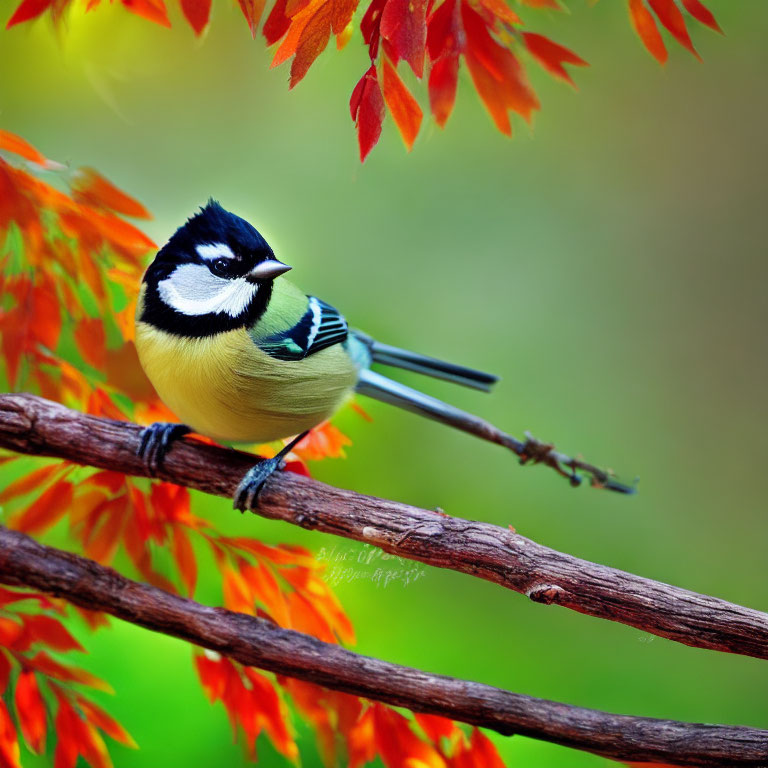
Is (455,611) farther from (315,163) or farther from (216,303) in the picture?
(315,163)

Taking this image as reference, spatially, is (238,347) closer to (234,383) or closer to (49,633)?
(234,383)

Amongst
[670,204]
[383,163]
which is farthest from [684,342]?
[383,163]

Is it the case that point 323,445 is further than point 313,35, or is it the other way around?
point 323,445

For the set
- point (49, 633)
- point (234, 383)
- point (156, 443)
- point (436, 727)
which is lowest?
point (49, 633)

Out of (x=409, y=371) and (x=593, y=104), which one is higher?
(x=593, y=104)

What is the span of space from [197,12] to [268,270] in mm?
422

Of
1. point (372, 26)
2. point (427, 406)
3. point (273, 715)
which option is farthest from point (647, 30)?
point (273, 715)

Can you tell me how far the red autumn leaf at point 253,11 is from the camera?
0.98 metres

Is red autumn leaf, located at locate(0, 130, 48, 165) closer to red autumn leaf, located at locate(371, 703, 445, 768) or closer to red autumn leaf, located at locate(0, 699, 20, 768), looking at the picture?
red autumn leaf, located at locate(0, 699, 20, 768)

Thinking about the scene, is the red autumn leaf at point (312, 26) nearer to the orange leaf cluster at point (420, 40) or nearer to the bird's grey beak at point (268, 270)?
the orange leaf cluster at point (420, 40)

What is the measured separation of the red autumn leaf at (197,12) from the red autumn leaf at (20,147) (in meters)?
0.28

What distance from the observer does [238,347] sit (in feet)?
3.24

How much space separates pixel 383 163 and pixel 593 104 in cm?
31

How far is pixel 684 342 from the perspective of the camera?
108 cm
